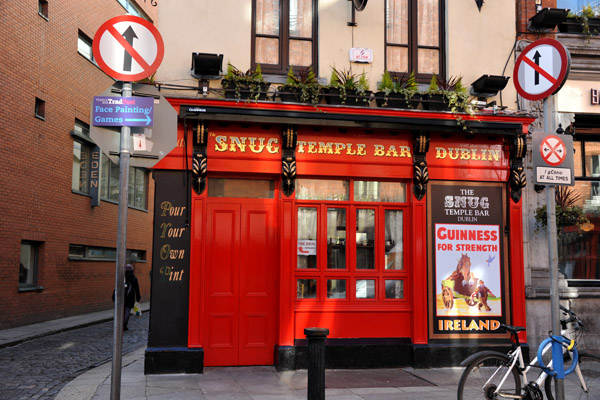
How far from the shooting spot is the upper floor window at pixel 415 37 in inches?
395

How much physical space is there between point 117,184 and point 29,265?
6.11m

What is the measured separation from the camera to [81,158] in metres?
19.5

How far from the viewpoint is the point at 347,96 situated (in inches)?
364

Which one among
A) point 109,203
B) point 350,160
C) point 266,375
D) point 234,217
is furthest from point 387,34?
point 109,203

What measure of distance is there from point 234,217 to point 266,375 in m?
2.44

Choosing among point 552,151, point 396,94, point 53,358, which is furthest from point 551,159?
point 53,358

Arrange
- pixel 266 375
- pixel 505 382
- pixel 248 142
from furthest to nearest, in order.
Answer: pixel 248 142, pixel 266 375, pixel 505 382

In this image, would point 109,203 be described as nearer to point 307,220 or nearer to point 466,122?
point 307,220

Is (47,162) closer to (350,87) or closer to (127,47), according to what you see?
(350,87)

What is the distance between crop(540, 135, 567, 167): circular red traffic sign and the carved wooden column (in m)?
4.87

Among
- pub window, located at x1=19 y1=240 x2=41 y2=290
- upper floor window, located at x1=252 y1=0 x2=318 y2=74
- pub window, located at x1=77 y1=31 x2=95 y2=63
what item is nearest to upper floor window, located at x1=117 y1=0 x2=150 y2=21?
pub window, located at x1=77 y1=31 x2=95 y2=63

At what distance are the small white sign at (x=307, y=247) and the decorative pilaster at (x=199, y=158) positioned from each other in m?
1.78

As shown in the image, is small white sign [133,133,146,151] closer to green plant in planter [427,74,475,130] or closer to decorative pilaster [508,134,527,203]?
green plant in planter [427,74,475,130]

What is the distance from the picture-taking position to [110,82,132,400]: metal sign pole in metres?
4.97
